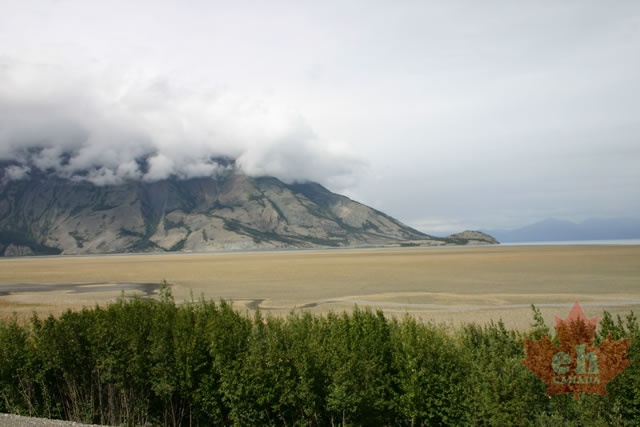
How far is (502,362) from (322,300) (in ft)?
104

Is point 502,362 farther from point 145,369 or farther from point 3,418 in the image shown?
point 3,418

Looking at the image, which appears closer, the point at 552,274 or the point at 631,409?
the point at 631,409

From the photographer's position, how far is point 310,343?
42.9ft

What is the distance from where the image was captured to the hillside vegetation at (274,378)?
441 inches

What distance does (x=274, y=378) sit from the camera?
1191 centimetres

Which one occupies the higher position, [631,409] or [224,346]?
[224,346]

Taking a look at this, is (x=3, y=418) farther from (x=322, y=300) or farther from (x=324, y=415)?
(x=322, y=300)

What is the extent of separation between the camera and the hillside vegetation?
441 inches

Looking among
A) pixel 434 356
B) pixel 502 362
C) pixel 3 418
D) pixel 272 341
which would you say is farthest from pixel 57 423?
pixel 502 362

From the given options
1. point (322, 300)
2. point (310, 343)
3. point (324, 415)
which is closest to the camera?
point (324, 415)

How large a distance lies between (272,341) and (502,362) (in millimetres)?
6249

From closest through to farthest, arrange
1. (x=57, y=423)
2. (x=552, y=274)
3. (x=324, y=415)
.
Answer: (x=57, y=423), (x=324, y=415), (x=552, y=274)

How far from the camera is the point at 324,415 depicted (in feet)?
40.2

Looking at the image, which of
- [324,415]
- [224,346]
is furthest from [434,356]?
[224,346]
